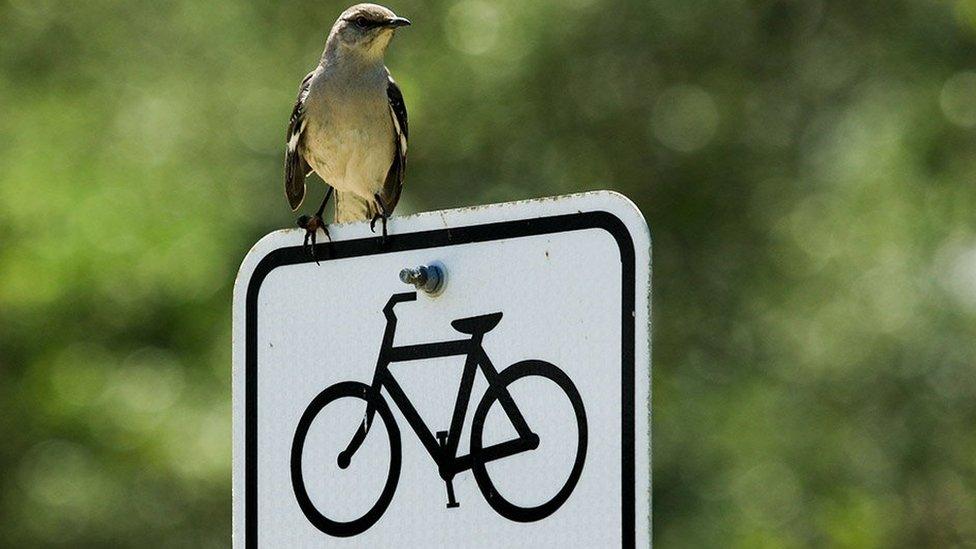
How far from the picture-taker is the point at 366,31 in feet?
20.7

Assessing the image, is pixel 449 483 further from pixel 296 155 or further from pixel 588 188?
pixel 588 188

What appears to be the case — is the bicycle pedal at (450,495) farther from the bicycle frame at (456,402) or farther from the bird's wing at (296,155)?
the bird's wing at (296,155)

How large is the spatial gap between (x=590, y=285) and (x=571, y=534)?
0.42 m

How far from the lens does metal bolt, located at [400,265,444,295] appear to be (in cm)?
287

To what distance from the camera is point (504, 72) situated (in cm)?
1145

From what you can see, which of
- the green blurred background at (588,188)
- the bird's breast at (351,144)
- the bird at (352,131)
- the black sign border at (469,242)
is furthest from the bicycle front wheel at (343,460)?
the green blurred background at (588,188)

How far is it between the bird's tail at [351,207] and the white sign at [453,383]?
2.77 m

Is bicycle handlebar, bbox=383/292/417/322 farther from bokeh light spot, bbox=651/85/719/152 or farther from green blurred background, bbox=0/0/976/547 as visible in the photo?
bokeh light spot, bbox=651/85/719/152

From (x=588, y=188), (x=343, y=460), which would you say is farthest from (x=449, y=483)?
(x=588, y=188)

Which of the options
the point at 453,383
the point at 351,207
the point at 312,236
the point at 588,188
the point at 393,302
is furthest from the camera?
the point at 588,188

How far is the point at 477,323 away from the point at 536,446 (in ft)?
0.86

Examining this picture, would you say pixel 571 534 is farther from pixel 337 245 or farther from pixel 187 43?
pixel 187 43

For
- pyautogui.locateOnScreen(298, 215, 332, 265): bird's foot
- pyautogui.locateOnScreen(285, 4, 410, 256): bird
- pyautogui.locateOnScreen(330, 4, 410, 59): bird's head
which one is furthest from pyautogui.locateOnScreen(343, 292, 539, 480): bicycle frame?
pyautogui.locateOnScreen(330, 4, 410, 59): bird's head

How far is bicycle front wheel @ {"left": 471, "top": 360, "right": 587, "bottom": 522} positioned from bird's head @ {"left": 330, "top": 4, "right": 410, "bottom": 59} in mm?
3643
